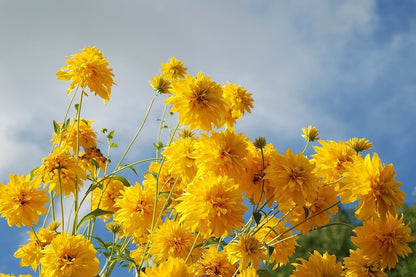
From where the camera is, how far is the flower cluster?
5.53ft

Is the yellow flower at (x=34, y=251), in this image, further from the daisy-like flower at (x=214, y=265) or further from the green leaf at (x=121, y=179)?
the daisy-like flower at (x=214, y=265)

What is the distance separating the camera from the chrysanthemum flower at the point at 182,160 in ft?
6.05

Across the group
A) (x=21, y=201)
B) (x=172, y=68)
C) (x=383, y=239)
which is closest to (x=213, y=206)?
(x=383, y=239)

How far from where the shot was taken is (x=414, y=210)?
27.2 ft

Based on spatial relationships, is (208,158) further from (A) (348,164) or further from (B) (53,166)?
(B) (53,166)

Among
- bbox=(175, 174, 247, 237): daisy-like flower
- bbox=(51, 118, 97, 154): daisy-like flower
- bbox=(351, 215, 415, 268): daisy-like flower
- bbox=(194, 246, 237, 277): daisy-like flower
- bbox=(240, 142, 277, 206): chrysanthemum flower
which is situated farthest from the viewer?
bbox=(51, 118, 97, 154): daisy-like flower

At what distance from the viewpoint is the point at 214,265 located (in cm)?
210

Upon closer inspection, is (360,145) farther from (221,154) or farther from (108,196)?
(108,196)

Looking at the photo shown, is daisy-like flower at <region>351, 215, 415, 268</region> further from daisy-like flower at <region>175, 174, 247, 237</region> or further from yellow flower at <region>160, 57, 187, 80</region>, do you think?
yellow flower at <region>160, 57, 187, 80</region>

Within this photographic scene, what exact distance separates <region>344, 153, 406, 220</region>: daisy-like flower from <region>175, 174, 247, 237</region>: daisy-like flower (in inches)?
19.2

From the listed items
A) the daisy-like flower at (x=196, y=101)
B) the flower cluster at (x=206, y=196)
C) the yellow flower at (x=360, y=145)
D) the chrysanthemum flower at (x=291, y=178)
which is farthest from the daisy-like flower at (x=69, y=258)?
the yellow flower at (x=360, y=145)

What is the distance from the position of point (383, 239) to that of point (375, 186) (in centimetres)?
39

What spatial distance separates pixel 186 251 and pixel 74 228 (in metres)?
0.58

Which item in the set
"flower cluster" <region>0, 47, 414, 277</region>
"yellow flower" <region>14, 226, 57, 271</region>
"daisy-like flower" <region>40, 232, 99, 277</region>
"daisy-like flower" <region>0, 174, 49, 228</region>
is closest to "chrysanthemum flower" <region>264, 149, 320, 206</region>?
"flower cluster" <region>0, 47, 414, 277</region>
